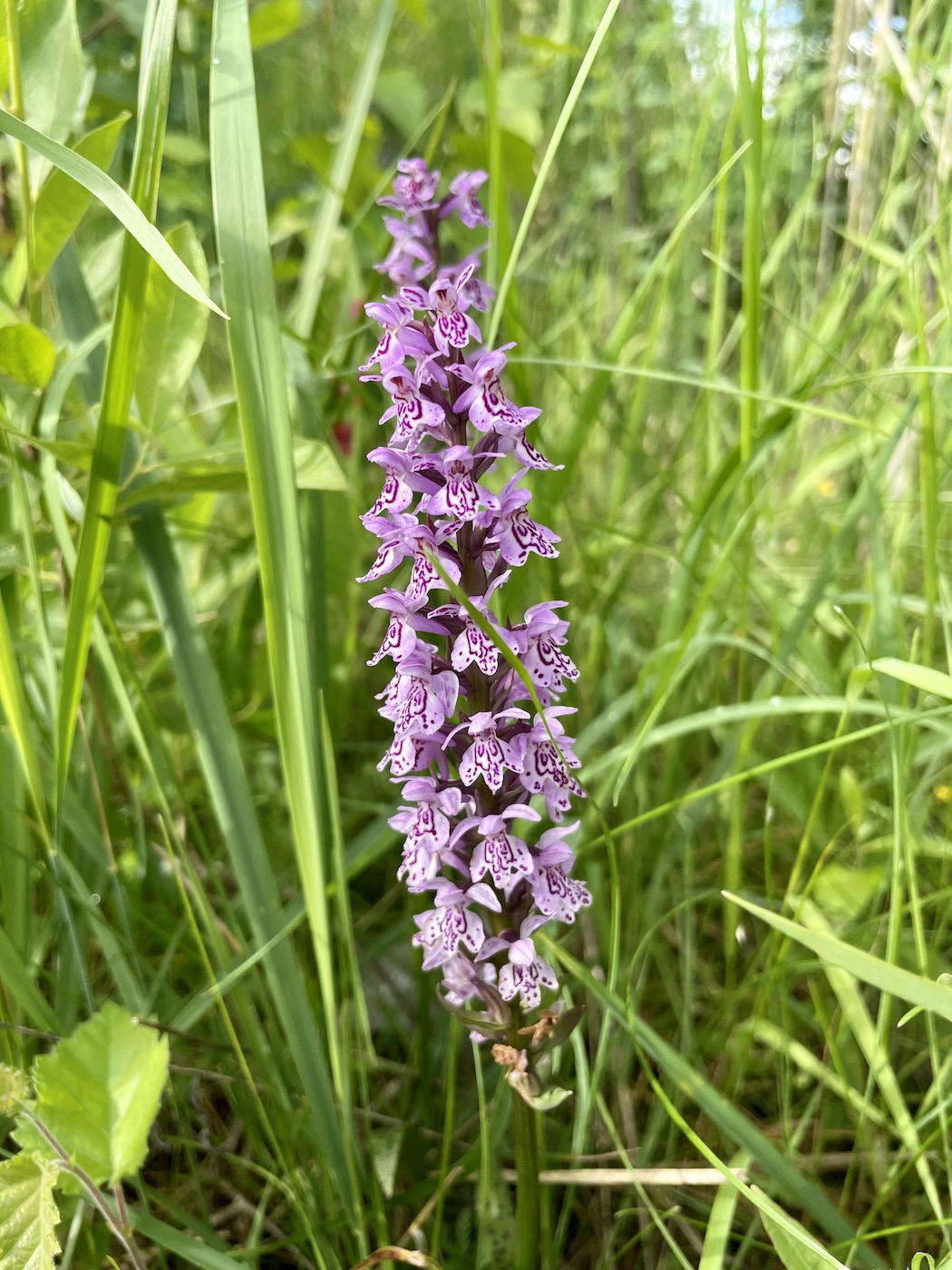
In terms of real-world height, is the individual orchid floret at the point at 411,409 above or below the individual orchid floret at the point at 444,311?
below

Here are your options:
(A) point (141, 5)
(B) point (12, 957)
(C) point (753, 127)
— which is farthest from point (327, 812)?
(A) point (141, 5)

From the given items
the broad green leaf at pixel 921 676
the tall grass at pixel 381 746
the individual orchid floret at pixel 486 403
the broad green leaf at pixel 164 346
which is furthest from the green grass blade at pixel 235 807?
the broad green leaf at pixel 921 676

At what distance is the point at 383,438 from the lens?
2463 mm

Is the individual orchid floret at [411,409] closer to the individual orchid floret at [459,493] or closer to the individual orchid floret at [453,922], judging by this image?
the individual orchid floret at [459,493]

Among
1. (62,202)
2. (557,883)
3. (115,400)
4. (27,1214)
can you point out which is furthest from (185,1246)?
(62,202)

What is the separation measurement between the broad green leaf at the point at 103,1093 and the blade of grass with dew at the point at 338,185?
1412 mm

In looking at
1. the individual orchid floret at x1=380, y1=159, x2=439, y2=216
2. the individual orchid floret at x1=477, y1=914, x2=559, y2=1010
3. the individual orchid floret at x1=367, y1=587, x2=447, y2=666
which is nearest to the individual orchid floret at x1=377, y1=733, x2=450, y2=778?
the individual orchid floret at x1=367, y1=587, x2=447, y2=666

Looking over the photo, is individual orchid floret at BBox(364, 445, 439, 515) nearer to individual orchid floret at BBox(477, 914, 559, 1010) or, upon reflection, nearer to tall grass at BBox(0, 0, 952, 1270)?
tall grass at BBox(0, 0, 952, 1270)

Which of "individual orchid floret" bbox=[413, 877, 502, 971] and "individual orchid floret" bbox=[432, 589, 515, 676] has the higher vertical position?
"individual orchid floret" bbox=[432, 589, 515, 676]

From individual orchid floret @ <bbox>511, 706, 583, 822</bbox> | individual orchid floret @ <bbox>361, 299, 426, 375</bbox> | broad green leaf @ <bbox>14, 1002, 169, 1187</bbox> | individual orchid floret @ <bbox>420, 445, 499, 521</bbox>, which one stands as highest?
individual orchid floret @ <bbox>361, 299, 426, 375</bbox>

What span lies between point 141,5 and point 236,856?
1783 millimetres

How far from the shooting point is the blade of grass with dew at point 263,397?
1.19 m

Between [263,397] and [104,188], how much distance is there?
0.29m

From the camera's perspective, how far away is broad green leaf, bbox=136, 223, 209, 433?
4.89 ft
